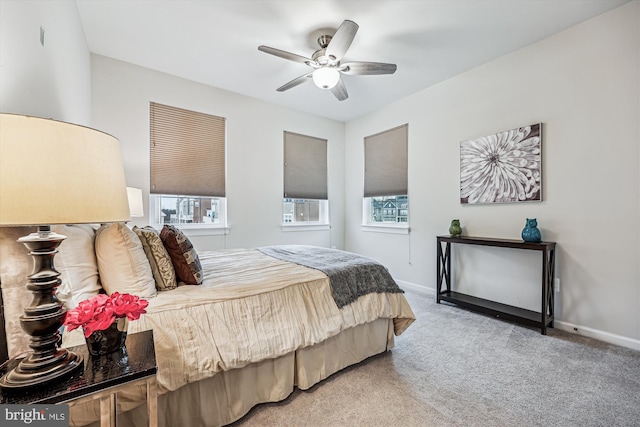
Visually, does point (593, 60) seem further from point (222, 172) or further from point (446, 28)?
point (222, 172)

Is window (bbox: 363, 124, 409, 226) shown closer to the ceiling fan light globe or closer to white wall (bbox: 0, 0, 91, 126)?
the ceiling fan light globe

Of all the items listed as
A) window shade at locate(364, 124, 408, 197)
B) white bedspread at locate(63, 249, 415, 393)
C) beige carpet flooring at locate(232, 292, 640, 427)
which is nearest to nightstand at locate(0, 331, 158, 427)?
white bedspread at locate(63, 249, 415, 393)

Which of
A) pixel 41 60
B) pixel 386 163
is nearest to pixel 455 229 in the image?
pixel 386 163

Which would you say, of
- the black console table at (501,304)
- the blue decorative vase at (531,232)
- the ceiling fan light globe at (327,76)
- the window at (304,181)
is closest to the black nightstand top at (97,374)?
the ceiling fan light globe at (327,76)

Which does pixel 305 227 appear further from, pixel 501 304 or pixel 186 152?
pixel 501 304

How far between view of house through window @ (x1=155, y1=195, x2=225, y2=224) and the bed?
1553mm

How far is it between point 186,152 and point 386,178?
2916 mm

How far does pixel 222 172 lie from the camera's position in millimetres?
3701

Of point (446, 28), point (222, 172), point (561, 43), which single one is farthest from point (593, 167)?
point (222, 172)

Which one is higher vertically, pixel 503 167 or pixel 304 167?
pixel 304 167

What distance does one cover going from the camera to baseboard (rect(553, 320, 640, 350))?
225 cm

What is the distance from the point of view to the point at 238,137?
3.84 m

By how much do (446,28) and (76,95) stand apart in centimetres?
327

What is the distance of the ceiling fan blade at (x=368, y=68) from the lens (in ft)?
7.99
